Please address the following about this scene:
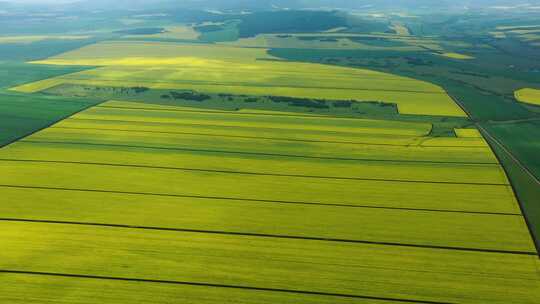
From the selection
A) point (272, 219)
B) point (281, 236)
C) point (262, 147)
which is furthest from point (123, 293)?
point (262, 147)

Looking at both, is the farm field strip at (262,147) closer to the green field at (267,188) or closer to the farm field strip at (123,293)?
the green field at (267,188)

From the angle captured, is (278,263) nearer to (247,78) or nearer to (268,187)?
(268,187)

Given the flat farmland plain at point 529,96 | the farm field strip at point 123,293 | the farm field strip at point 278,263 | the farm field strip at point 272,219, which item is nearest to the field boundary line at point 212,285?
the farm field strip at point 123,293

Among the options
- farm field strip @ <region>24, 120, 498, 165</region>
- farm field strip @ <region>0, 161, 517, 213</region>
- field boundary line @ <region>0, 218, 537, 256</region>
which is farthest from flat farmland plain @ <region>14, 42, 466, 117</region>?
field boundary line @ <region>0, 218, 537, 256</region>

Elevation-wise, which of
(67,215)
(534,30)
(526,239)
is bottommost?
(526,239)

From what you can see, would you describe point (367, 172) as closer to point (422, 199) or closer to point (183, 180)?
point (422, 199)

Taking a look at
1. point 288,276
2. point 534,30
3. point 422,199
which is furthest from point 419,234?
point 534,30

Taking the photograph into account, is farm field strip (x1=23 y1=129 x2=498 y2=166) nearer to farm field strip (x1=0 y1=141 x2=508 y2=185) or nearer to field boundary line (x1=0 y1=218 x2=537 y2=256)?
farm field strip (x1=0 y1=141 x2=508 y2=185)
